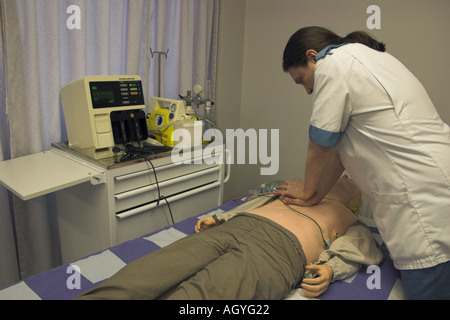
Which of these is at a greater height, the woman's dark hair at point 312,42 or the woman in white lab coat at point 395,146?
the woman's dark hair at point 312,42

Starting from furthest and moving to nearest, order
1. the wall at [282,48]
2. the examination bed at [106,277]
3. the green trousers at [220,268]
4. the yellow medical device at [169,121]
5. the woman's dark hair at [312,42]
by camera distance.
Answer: the wall at [282,48] → the yellow medical device at [169,121] → the woman's dark hair at [312,42] → the examination bed at [106,277] → the green trousers at [220,268]

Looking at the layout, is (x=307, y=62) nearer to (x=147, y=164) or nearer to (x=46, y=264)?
(x=147, y=164)

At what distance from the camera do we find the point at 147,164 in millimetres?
1714

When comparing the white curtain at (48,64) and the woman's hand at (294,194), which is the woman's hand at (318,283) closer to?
the woman's hand at (294,194)

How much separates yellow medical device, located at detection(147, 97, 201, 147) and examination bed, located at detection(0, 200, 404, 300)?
66cm

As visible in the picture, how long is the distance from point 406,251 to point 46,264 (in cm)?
179

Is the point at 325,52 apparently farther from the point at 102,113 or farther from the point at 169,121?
the point at 102,113

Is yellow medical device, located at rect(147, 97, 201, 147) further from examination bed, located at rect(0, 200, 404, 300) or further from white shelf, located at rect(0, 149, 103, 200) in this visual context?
examination bed, located at rect(0, 200, 404, 300)

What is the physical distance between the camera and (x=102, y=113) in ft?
5.65

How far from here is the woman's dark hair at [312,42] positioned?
4.32 ft

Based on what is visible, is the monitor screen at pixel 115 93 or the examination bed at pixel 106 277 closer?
the examination bed at pixel 106 277

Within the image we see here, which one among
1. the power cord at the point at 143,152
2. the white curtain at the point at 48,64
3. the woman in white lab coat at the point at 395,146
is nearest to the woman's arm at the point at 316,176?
the woman in white lab coat at the point at 395,146

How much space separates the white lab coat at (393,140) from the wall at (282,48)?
1047 millimetres

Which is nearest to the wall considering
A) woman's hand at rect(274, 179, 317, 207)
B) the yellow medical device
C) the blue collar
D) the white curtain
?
the white curtain
